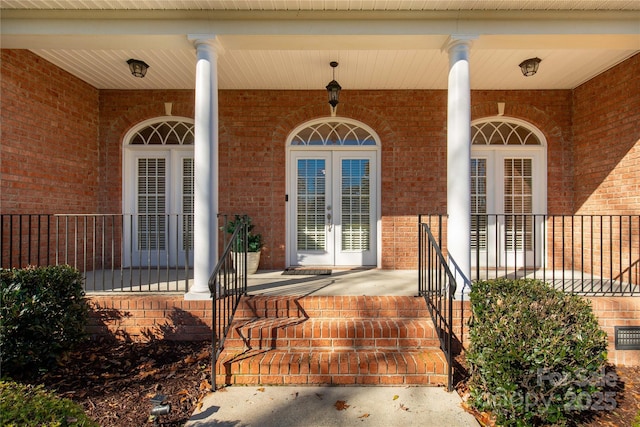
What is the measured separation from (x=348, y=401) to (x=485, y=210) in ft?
14.7

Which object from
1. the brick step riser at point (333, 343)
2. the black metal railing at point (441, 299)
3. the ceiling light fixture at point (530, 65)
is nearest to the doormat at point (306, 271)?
the black metal railing at point (441, 299)

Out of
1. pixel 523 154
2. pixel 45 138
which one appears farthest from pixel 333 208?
pixel 45 138

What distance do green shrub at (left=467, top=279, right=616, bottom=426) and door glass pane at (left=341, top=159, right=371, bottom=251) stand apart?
3.30m

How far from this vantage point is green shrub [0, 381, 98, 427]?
1.43 metres

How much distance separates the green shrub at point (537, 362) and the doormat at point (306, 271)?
2816mm

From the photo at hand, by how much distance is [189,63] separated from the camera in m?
4.82

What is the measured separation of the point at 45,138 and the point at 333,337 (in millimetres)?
4825

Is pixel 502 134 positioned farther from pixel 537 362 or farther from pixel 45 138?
pixel 45 138

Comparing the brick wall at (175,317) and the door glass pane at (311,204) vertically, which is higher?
the door glass pane at (311,204)

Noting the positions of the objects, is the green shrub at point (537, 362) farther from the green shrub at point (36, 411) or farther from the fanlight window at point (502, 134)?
the fanlight window at point (502, 134)

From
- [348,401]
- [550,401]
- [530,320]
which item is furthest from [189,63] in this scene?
[550,401]

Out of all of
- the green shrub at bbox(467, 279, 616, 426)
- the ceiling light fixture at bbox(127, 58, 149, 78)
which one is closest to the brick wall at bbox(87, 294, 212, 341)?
the green shrub at bbox(467, 279, 616, 426)

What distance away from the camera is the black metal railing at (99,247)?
406cm

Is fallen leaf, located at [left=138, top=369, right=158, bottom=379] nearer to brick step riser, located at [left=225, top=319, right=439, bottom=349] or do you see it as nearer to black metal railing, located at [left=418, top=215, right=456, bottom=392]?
brick step riser, located at [left=225, top=319, right=439, bottom=349]
